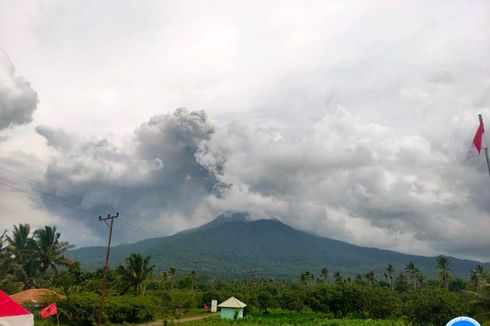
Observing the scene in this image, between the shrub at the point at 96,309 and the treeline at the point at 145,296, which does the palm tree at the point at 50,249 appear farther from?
the shrub at the point at 96,309

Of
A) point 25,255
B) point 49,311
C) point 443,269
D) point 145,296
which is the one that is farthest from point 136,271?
point 443,269

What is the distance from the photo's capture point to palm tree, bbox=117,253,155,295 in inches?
2335

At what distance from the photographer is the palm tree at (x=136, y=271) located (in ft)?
195

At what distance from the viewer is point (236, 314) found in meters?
53.7

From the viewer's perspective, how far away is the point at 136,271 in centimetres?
5950

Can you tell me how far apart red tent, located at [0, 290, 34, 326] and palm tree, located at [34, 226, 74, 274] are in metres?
54.7

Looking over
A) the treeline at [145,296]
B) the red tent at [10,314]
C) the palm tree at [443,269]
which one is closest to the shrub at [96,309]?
the treeline at [145,296]

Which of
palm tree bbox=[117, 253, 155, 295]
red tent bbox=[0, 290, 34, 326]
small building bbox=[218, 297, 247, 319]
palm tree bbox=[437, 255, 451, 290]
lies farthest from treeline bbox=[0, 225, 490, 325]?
red tent bbox=[0, 290, 34, 326]

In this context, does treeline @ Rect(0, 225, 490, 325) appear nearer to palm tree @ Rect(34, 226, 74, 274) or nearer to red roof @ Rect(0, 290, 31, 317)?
palm tree @ Rect(34, 226, 74, 274)

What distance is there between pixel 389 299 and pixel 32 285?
5022 cm

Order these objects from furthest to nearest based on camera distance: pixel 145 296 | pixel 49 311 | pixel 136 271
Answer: pixel 136 271
pixel 145 296
pixel 49 311

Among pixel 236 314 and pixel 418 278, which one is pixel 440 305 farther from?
pixel 418 278

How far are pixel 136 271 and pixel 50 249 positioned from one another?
1220 centimetres

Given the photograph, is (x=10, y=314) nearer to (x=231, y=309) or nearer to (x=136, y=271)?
(x=231, y=309)
